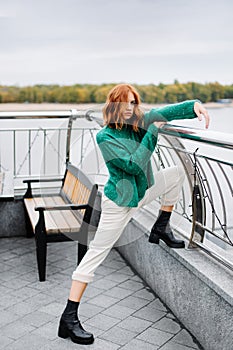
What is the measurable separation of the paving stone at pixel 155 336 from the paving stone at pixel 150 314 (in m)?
0.15

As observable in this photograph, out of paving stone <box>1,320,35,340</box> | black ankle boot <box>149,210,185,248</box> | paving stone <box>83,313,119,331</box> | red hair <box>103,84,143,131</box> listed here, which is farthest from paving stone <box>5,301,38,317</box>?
red hair <box>103,84,143,131</box>

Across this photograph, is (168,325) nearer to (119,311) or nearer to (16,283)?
(119,311)

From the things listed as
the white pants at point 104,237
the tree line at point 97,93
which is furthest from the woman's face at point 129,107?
the tree line at point 97,93

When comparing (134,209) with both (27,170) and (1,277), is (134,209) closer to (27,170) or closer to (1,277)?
(1,277)

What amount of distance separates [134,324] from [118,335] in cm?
19

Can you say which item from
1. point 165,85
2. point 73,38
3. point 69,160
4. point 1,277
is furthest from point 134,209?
point 73,38

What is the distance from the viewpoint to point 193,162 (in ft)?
10.8

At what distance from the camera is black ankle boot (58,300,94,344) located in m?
3.10

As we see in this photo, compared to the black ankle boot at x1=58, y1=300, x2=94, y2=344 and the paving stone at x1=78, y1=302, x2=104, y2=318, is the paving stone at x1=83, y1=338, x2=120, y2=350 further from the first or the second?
the paving stone at x1=78, y1=302, x2=104, y2=318

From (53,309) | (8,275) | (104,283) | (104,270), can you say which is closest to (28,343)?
(53,309)

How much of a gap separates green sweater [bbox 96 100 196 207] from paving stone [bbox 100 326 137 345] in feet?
2.65

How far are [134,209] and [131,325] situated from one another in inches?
30.3

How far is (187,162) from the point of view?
3.37 m

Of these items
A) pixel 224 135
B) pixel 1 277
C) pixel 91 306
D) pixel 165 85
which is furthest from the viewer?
pixel 165 85
